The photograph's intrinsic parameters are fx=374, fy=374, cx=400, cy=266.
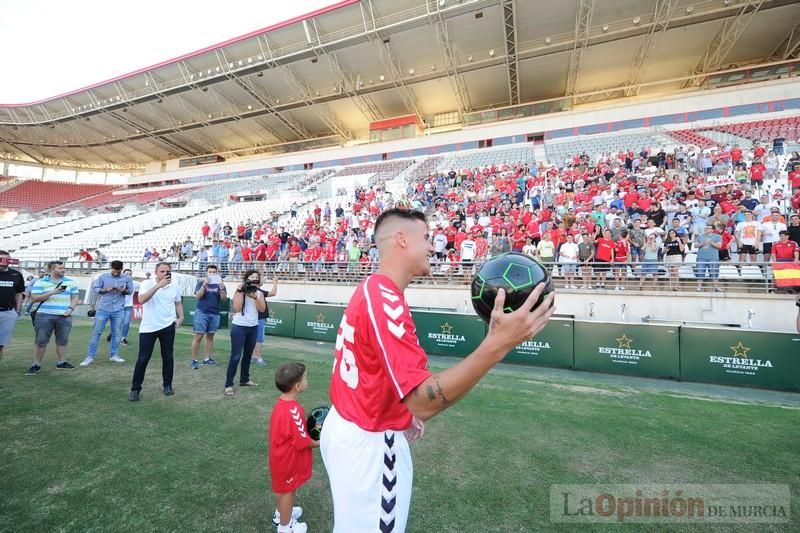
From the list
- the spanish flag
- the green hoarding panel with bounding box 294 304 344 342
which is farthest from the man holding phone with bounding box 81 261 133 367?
the spanish flag

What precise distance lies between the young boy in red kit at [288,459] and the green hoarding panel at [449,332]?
24.5 ft

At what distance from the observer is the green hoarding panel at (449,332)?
10.1 meters

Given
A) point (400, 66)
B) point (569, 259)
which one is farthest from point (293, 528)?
point (400, 66)

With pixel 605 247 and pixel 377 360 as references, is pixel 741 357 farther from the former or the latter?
pixel 377 360

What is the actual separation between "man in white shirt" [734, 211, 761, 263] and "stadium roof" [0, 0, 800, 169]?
19.3 m

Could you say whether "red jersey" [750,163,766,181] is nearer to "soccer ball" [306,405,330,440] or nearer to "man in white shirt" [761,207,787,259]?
"man in white shirt" [761,207,787,259]

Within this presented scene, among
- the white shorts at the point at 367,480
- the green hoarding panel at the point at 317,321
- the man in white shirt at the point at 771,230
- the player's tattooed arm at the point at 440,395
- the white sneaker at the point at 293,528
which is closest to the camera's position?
the player's tattooed arm at the point at 440,395

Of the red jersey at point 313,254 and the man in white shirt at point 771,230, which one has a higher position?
the man in white shirt at point 771,230

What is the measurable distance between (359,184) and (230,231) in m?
9.53

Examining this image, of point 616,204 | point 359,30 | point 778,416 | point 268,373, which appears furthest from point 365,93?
point 778,416

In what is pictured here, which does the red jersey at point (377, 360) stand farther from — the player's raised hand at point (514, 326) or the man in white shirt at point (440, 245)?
the man in white shirt at point (440, 245)

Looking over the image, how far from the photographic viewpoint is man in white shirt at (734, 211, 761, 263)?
9688 millimetres

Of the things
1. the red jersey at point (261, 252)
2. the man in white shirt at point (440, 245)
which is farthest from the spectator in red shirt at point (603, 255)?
the red jersey at point (261, 252)

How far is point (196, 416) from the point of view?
16.7ft
